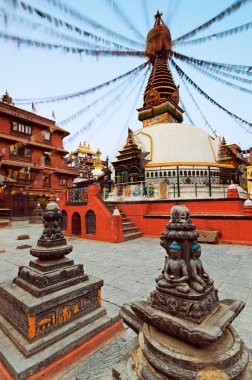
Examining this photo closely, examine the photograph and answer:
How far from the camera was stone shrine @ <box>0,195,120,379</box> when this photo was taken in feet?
7.50

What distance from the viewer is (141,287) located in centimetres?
435

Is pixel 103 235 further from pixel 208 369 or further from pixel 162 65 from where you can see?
pixel 162 65

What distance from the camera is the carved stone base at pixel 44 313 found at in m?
2.36

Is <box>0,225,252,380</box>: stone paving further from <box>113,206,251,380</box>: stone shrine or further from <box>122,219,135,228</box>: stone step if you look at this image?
<box>122,219,135,228</box>: stone step

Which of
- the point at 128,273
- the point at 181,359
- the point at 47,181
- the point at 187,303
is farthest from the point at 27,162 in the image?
the point at 181,359

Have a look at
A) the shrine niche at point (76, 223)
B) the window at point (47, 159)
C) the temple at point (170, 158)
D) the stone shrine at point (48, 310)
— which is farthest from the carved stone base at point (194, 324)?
the window at point (47, 159)

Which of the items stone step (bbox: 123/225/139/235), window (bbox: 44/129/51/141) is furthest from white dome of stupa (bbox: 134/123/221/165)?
window (bbox: 44/129/51/141)

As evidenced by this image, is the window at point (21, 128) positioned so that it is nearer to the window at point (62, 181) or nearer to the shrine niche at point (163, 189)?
the window at point (62, 181)

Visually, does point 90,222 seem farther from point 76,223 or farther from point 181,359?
point 181,359

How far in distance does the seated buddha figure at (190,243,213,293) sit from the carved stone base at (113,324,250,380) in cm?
39

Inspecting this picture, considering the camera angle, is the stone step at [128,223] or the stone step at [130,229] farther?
the stone step at [128,223]

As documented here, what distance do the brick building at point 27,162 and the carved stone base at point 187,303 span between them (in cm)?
2164

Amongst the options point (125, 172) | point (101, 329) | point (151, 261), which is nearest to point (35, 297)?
point (101, 329)

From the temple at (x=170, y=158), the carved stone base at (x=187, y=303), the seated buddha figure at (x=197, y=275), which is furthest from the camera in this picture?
the temple at (x=170, y=158)
